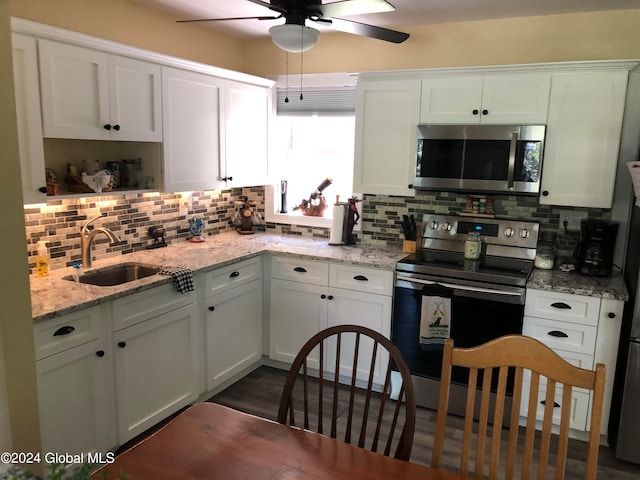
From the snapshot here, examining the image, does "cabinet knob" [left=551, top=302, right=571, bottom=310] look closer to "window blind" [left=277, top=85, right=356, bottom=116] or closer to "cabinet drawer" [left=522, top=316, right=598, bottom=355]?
"cabinet drawer" [left=522, top=316, right=598, bottom=355]

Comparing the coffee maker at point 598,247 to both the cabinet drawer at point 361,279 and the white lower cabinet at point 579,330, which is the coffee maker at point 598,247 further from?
the cabinet drawer at point 361,279

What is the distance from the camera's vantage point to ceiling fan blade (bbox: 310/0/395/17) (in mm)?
2096

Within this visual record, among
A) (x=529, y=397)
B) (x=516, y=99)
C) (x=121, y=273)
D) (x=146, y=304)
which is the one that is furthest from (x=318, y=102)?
(x=529, y=397)

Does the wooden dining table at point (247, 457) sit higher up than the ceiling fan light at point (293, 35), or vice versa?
the ceiling fan light at point (293, 35)

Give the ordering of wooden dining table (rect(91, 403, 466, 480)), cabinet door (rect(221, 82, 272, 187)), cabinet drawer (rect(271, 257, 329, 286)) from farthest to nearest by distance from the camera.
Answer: cabinet door (rect(221, 82, 272, 187)) → cabinet drawer (rect(271, 257, 329, 286)) → wooden dining table (rect(91, 403, 466, 480))

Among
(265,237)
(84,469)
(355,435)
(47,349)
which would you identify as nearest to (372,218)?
(265,237)

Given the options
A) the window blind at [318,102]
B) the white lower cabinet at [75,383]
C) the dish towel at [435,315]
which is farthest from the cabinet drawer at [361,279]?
the white lower cabinet at [75,383]

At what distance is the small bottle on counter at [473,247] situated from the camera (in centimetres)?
339

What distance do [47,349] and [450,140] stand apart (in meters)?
2.54

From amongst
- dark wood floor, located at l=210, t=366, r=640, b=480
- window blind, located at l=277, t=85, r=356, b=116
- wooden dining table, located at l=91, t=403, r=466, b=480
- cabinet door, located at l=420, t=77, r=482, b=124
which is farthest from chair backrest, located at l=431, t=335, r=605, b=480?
window blind, located at l=277, t=85, r=356, b=116

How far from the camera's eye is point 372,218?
152 inches

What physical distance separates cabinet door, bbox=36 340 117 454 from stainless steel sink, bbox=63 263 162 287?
646mm

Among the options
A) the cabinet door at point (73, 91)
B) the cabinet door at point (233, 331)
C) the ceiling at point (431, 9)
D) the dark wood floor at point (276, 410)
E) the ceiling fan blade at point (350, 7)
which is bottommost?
the dark wood floor at point (276, 410)

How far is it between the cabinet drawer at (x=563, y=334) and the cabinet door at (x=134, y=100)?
248cm
